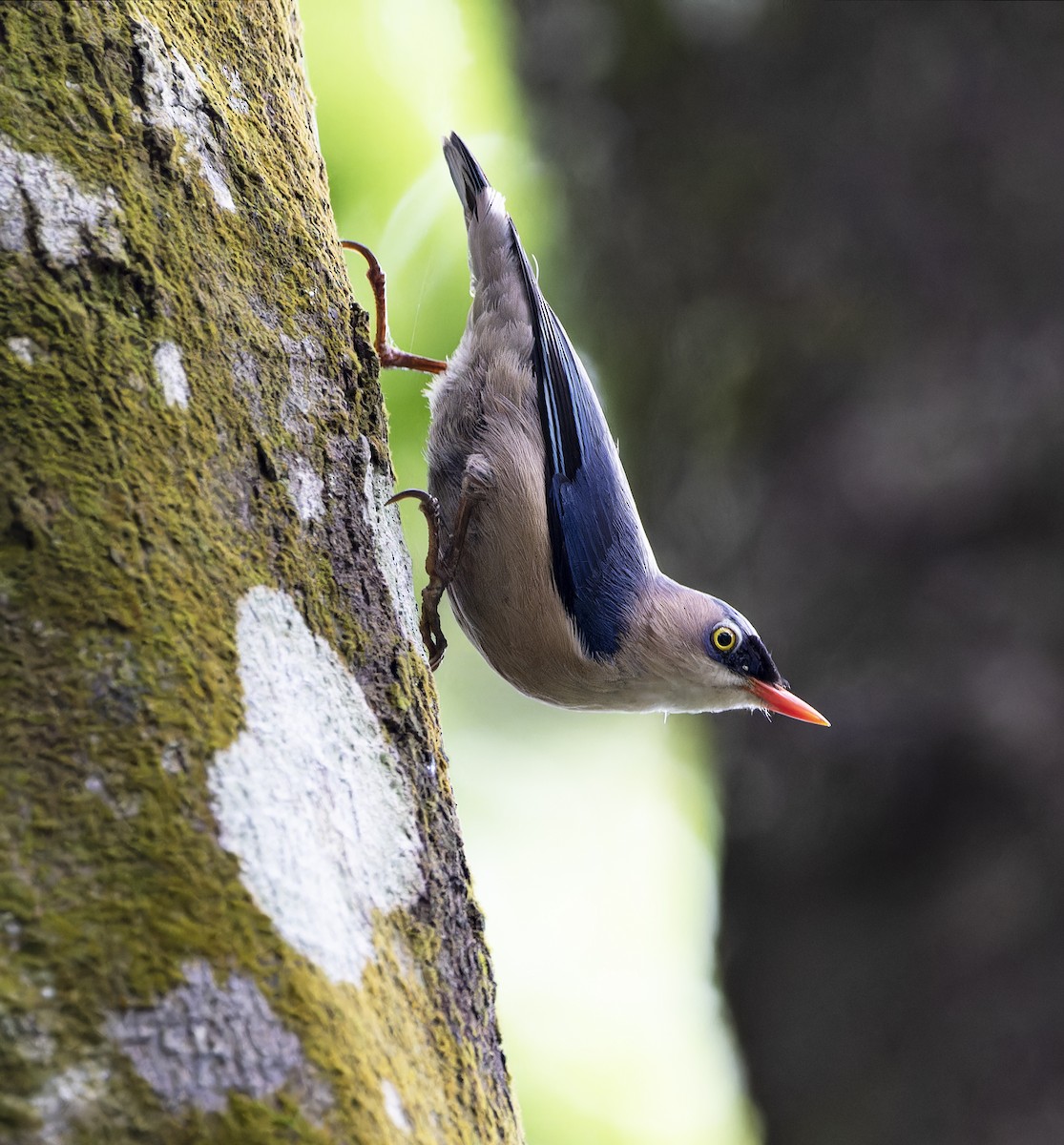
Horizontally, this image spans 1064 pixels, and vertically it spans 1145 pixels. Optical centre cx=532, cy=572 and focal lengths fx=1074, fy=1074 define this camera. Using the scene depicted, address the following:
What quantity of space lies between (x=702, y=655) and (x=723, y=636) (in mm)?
93

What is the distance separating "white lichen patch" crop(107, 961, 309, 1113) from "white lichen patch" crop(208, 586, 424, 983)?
0.30ft

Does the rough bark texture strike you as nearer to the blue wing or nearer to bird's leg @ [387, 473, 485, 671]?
bird's leg @ [387, 473, 485, 671]

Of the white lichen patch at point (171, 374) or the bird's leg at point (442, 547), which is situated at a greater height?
the bird's leg at point (442, 547)

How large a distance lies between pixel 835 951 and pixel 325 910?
2.26m

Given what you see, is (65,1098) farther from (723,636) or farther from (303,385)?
(723,636)

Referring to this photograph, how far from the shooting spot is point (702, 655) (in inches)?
135

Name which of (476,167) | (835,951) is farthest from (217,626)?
(476,167)

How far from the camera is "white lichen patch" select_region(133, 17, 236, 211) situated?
1604mm

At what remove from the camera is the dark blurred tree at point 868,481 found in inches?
112

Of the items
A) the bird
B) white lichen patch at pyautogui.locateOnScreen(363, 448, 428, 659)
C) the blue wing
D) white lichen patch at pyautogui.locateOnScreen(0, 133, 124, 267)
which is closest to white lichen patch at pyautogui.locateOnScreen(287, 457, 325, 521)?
→ white lichen patch at pyautogui.locateOnScreen(363, 448, 428, 659)

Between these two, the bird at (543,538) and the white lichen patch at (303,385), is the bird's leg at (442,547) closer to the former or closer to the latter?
the bird at (543,538)

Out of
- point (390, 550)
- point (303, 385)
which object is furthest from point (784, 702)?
point (303, 385)

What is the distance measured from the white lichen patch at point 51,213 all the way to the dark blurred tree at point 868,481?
2.40 meters

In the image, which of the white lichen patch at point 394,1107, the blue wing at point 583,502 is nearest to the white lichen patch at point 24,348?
the white lichen patch at point 394,1107
